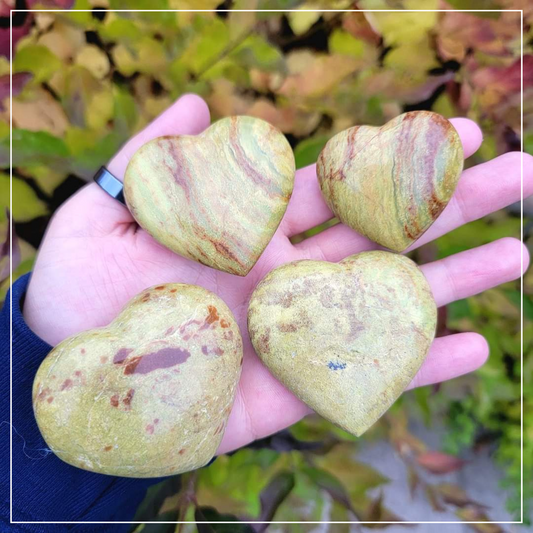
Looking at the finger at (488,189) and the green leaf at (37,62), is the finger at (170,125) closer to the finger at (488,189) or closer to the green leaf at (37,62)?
the green leaf at (37,62)

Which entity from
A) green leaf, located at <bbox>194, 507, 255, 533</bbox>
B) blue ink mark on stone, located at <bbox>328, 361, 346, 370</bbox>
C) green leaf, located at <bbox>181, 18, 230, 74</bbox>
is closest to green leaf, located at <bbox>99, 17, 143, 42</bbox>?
green leaf, located at <bbox>181, 18, 230, 74</bbox>

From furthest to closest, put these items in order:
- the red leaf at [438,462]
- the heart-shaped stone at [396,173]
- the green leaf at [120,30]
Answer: the red leaf at [438,462]
the green leaf at [120,30]
the heart-shaped stone at [396,173]

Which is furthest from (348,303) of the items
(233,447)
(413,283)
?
(233,447)

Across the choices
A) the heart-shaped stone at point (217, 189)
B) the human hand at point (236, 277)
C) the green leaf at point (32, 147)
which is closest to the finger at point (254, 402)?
the human hand at point (236, 277)

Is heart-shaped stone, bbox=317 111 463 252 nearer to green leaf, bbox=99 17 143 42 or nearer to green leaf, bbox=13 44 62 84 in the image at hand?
green leaf, bbox=99 17 143 42

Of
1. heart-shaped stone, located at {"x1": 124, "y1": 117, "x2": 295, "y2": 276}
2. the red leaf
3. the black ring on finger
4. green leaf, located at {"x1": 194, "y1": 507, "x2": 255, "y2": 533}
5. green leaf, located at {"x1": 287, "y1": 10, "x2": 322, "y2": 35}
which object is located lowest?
the red leaf

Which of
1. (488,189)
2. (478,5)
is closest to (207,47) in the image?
(478,5)

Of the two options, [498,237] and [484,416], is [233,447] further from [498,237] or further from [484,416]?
[498,237]
